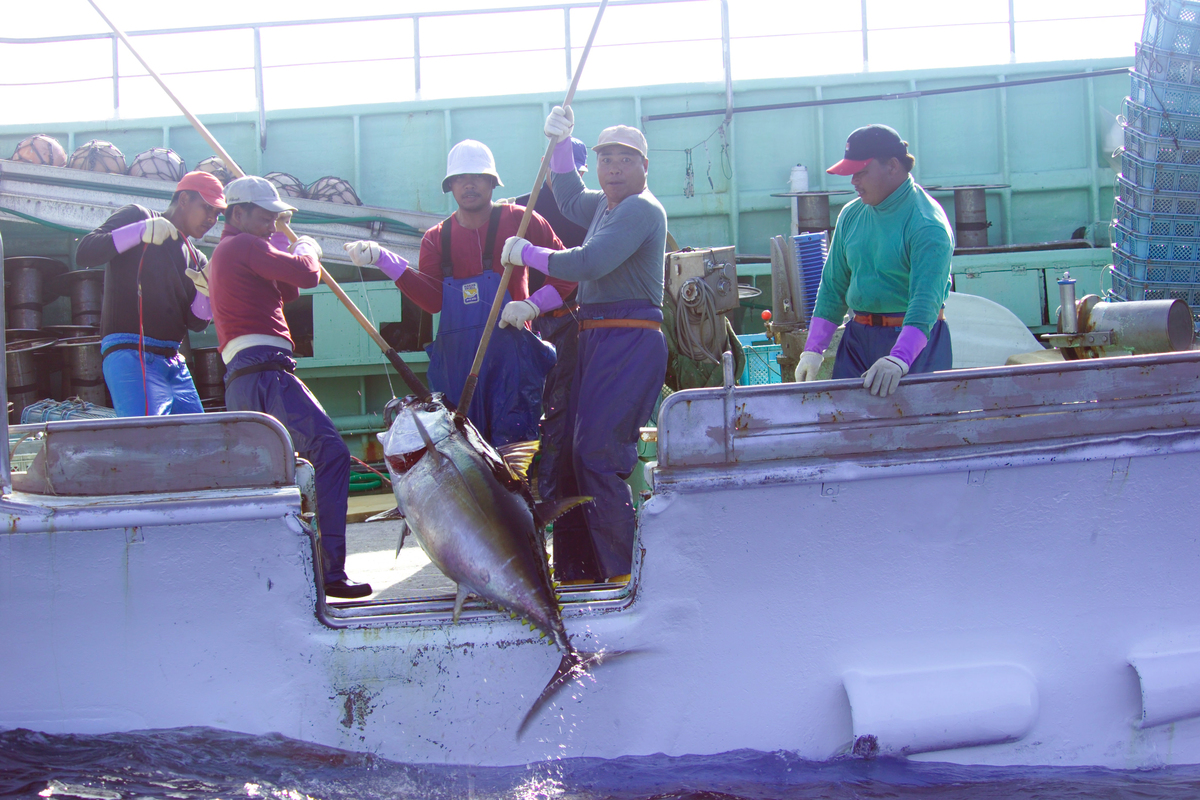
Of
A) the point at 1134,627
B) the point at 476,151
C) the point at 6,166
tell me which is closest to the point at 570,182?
the point at 476,151

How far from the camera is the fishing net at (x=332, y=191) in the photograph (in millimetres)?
8547

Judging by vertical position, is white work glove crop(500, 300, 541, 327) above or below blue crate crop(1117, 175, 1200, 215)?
below

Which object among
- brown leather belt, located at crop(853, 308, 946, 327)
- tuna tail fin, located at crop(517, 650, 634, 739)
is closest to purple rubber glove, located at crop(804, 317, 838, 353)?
brown leather belt, located at crop(853, 308, 946, 327)

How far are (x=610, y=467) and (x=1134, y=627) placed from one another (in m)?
1.66

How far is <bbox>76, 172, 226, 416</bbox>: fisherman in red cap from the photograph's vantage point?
3754 millimetres

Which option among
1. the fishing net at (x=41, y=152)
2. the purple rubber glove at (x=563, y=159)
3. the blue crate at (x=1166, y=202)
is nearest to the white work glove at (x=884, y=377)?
the purple rubber glove at (x=563, y=159)

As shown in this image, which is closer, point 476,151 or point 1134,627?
point 1134,627

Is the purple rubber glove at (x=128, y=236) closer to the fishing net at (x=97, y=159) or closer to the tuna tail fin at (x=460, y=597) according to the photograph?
the tuna tail fin at (x=460, y=597)

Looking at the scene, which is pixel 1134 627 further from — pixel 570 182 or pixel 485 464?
pixel 570 182

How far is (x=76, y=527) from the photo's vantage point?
2.34m

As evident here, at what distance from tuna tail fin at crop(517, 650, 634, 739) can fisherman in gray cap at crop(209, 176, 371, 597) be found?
104cm

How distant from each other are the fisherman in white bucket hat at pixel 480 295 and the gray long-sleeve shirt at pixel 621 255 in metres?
0.28

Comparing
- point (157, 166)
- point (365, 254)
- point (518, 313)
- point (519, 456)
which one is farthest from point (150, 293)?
point (157, 166)

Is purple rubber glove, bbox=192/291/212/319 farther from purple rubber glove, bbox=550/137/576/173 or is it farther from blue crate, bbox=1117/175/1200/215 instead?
blue crate, bbox=1117/175/1200/215
